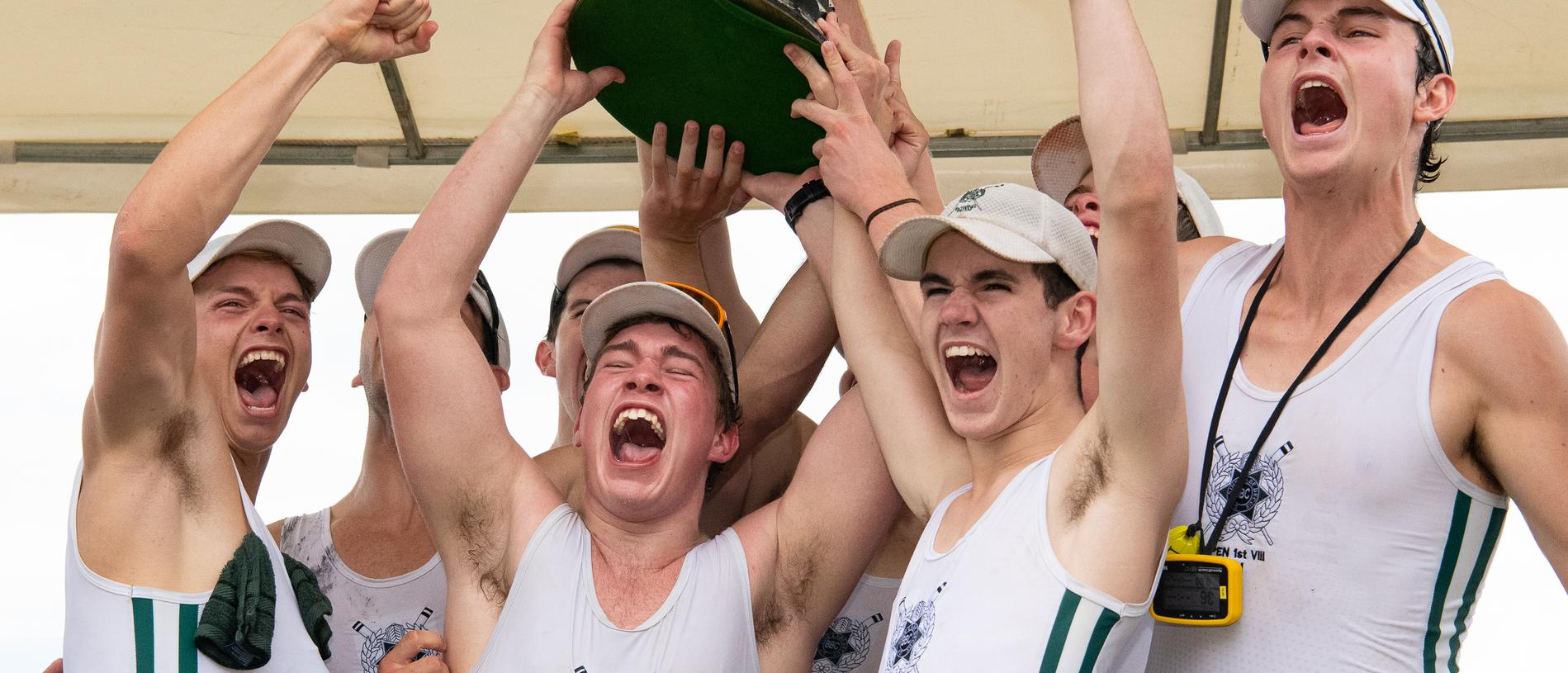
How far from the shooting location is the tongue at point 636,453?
9.53ft

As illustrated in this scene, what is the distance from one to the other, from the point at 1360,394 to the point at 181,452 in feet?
6.52

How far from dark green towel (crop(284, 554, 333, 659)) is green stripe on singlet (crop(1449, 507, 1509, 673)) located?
196 cm

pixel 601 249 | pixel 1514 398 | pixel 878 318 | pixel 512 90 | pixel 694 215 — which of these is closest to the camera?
pixel 1514 398

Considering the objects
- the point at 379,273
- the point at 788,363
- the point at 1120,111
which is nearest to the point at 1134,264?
the point at 1120,111

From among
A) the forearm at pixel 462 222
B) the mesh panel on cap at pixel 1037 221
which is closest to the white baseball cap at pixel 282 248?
the forearm at pixel 462 222

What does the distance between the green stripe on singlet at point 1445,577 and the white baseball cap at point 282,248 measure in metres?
2.46

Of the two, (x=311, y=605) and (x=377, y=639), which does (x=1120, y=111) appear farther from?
(x=377, y=639)

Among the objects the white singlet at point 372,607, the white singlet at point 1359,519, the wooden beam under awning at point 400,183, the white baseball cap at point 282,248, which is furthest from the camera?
the wooden beam under awning at point 400,183

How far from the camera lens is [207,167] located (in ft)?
7.83

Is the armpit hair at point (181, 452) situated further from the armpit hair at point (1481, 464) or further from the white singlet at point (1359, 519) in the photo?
the armpit hair at point (1481, 464)

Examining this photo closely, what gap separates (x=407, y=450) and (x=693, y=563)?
0.61 m

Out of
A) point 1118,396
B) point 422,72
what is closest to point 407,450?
point 1118,396

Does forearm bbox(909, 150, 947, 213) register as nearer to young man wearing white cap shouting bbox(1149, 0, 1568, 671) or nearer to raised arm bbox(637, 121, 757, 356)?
raised arm bbox(637, 121, 757, 356)

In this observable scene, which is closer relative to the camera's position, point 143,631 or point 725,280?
point 143,631
